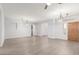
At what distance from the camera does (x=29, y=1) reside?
2381 mm

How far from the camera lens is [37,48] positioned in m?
2.38

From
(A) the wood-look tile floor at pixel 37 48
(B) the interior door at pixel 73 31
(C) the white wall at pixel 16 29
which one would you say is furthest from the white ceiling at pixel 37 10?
(A) the wood-look tile floor at pixel 37 48

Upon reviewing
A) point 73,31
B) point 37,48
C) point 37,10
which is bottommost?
point 37,48

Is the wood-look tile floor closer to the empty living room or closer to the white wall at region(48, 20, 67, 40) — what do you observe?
the empty living room

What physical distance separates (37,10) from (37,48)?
0.77 m

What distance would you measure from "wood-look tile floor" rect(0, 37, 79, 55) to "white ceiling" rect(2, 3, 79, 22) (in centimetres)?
51

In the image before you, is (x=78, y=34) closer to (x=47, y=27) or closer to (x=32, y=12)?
(x=47, y=27)

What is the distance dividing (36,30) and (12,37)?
522 millimetres

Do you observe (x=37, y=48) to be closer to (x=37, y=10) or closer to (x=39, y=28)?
(x=39, y=28)

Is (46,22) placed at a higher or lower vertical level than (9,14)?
lower

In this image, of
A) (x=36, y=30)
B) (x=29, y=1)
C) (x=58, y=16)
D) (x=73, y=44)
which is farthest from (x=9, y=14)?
(x=73, y=44)

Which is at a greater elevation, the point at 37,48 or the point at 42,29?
the point at 42,29

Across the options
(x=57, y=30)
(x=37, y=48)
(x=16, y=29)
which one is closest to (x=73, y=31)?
(x=57, y=30)

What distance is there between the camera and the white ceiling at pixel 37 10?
7.79ft
